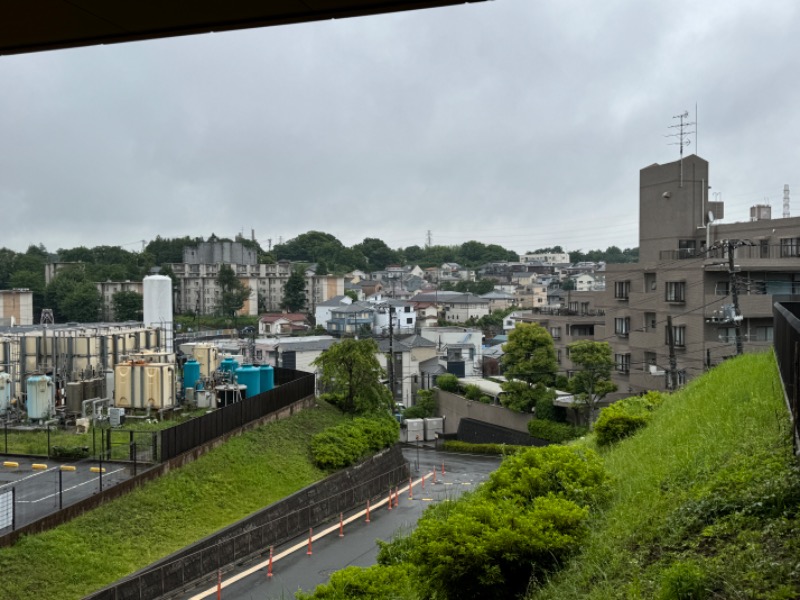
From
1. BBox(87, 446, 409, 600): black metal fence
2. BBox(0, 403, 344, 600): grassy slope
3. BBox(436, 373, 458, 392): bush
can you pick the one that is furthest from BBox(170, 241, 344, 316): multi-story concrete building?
BBox(0, 403, 344, 600): grassy slope

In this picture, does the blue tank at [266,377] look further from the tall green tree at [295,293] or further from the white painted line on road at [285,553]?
the tall green tree at [295,293]

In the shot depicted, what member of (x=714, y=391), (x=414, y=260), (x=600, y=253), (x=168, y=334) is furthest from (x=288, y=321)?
(x=600, y=253)

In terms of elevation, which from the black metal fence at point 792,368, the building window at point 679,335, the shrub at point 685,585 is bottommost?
the shrub at point 685,585

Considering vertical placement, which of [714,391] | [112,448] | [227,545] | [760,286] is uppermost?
[760,286]

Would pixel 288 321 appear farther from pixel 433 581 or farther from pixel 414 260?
pixel 414 260

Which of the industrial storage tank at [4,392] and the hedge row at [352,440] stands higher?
the industrial storage tank at [4,392]

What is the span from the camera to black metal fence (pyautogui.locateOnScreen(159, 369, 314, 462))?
1772 cm

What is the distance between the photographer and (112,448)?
18.3 metres

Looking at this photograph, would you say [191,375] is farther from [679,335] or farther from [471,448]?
[679,335]

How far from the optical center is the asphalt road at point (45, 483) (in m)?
14.1

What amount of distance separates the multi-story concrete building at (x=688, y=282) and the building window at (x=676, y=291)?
0.04 metres

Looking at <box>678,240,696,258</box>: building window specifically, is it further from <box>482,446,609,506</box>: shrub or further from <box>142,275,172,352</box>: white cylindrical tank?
<box>482,446,609,506</box>: shrub

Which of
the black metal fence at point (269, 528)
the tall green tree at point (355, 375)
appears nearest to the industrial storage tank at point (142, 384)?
the black metal fence at point (269, 528)

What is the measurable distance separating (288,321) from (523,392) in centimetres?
4076
